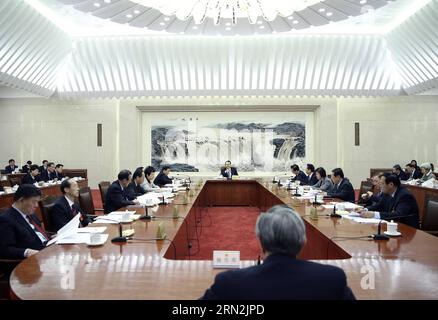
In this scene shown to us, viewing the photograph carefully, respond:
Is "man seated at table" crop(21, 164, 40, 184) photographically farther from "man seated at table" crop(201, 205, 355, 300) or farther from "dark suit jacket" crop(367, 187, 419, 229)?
"man seated at table" crop(201, 205, 355, 300)

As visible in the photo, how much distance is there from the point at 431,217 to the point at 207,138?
358 inches

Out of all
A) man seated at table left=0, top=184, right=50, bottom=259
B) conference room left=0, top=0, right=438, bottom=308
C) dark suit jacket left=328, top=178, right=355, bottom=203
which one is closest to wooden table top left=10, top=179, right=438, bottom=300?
conference room left=0, top=0, right=438, bottom=308

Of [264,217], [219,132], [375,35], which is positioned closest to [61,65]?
[219,132]

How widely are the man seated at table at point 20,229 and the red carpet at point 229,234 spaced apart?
2278mm

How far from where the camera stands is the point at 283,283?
1070 millimetres

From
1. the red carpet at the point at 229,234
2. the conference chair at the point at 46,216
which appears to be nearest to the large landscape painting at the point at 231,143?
the red carpet at the point at 229,234

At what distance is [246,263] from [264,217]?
1027 millimetres

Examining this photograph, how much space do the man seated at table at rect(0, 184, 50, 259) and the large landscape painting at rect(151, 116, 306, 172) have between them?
9605 mm

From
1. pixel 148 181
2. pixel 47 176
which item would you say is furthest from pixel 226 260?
pixel 47 176

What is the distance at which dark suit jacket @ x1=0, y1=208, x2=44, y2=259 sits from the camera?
247 centimetres

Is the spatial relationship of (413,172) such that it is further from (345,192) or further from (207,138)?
(207,138)

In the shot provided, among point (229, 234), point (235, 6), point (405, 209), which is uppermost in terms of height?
point (235, 6)

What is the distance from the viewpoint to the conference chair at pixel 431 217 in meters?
3.60
